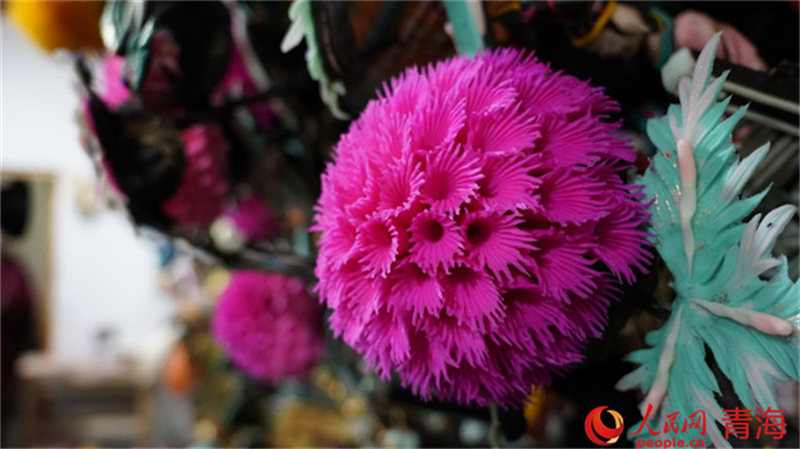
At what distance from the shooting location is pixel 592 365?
30 cm

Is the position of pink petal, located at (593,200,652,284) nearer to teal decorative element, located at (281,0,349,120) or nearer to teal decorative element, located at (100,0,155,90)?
teal decorative element, located at (281,0,349,120)

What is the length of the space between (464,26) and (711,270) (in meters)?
0.18

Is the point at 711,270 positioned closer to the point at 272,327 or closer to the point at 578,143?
the point at 578,143

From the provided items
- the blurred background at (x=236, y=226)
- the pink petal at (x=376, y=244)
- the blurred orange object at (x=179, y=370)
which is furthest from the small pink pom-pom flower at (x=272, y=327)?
the pink petal at (x=376, y=244)

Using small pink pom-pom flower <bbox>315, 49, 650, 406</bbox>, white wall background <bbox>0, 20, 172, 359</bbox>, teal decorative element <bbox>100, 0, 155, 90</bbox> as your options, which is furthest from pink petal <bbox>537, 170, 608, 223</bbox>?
white wall background <bbox>0, 20, 172, 359</bbox>

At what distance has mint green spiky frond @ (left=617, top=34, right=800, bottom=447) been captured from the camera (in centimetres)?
24

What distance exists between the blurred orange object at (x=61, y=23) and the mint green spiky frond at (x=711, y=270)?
0.44 m

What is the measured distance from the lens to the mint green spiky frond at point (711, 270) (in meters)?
0.24

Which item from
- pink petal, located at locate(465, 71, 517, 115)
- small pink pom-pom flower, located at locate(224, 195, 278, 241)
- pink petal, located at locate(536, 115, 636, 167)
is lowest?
pink petal, located at locate(536, 115, 636, 167)

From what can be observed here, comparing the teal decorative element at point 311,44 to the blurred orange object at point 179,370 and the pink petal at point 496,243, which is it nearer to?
the pink petal at point 496,243

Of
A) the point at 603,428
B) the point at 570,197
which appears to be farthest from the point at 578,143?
the point at 603,428

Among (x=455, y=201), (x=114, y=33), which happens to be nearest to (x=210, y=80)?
(x=114, y=33)

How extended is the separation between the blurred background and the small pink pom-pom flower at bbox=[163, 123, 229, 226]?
0.04 ft

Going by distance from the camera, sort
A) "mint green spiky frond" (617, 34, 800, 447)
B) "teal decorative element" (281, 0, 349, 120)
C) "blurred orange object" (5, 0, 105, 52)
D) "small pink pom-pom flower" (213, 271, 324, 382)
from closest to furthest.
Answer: "mint green spiky frond" (617, 34, 800, 447), "teal decorative element" (281, 0, 349, 120), "blurred orange object" (5, 0, 105, 52), "small pink pom-pom flower" (213, 271, 324, 382)
